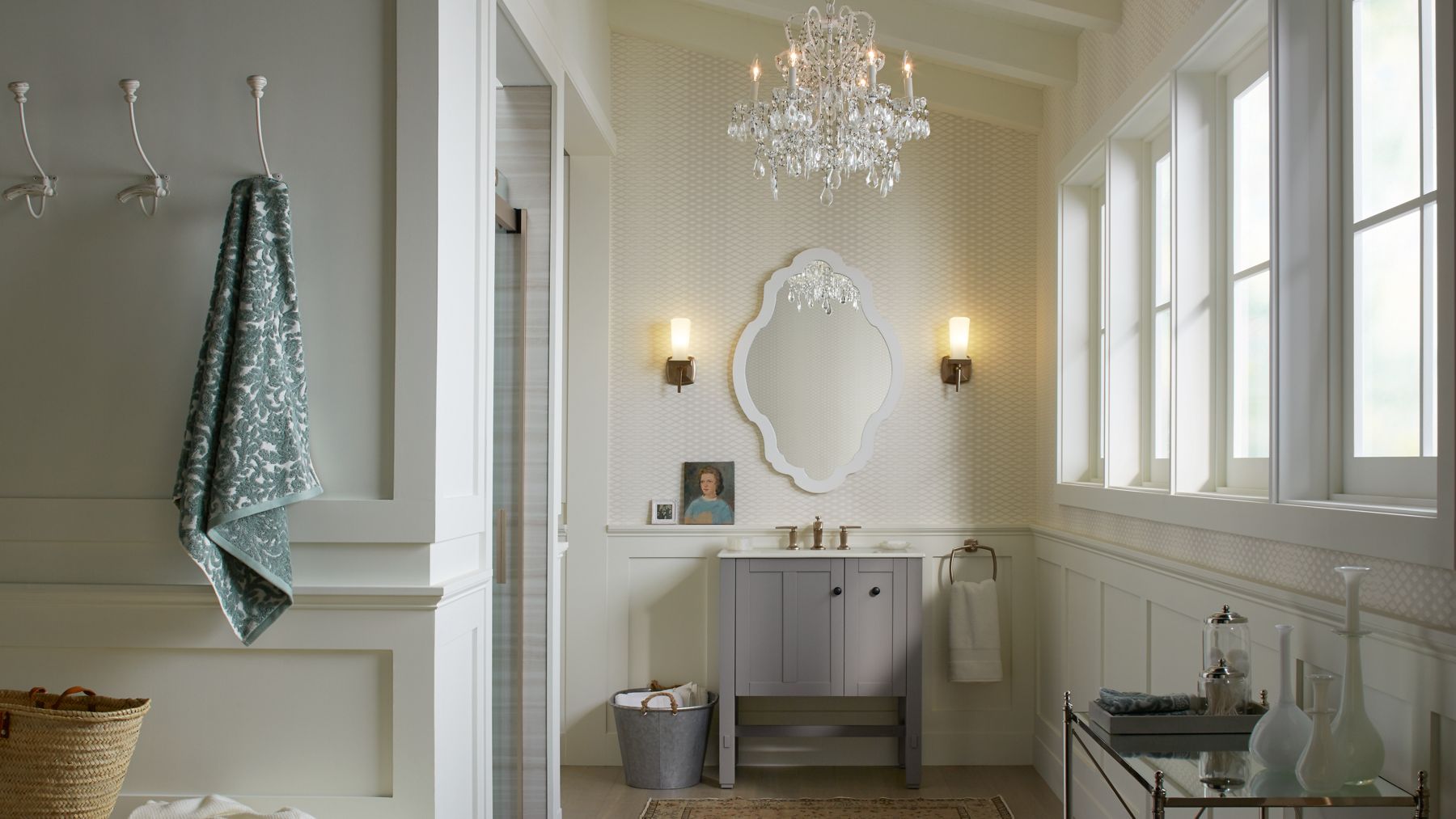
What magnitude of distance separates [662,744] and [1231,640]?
7.95 ft

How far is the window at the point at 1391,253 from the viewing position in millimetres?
1908

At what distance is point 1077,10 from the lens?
3338mm

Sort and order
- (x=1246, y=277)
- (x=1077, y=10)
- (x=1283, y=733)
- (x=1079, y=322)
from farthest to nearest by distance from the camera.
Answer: (x=1079, y=322) < (x=1077, y=10) < (x=1246, y=277) < (x=1283, y=733)

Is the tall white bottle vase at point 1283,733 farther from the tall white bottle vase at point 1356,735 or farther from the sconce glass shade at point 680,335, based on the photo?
the sconce glass shade at point 680,335

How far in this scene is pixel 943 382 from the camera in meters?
4.49

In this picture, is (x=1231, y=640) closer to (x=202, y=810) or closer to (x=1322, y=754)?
(x=1322, y=754)

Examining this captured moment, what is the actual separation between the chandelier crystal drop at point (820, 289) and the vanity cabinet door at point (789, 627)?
3.59 ft

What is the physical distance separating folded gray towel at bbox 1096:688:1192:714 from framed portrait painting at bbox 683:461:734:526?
7.82ft

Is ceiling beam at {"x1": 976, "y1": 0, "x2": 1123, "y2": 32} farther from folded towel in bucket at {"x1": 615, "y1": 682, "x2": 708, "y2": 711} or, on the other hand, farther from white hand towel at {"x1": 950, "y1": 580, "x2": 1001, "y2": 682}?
folded towel in bucket at {"x1": 615, "y1": 682, "x2": 708, "y2": 711}

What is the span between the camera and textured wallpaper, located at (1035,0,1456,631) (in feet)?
5.98

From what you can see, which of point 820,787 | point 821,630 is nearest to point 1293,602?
point 821,630

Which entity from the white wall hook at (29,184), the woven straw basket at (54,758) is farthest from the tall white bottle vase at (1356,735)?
the white wall hook at (29,184)

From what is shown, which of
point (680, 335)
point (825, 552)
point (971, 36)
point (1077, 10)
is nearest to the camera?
point (1077, 10)

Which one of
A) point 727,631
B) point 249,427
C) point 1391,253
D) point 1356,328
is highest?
point 1391,253
